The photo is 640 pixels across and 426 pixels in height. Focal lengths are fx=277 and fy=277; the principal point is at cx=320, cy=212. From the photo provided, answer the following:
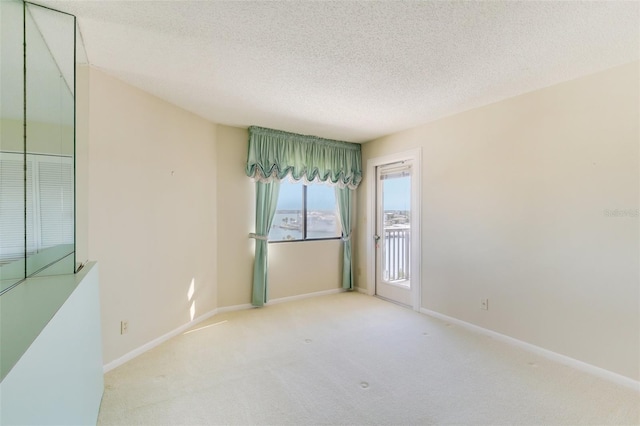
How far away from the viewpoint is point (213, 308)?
3.60 m

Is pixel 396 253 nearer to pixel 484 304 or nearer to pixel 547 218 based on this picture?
pixel 484 304

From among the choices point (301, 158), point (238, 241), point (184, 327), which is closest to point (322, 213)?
point (301, 158)

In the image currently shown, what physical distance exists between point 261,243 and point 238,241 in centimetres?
31

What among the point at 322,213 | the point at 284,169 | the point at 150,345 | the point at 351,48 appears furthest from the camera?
the point at 322,213

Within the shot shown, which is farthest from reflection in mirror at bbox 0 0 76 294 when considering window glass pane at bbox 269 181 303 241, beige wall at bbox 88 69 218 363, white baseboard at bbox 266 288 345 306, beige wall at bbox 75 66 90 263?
white baseboard at bbox 266 288 345 306

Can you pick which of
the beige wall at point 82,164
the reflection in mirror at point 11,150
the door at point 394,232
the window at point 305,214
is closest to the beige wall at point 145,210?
the beige wall at point 82,164

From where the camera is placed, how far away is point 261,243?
3852 mm

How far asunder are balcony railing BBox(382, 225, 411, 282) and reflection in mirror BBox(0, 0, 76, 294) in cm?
366

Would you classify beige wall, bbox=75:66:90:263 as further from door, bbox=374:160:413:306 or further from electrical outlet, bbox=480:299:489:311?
electrical outlet, bbox=480:299:489:311

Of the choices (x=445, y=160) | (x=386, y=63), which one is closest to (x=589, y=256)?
(x=445, y=160)

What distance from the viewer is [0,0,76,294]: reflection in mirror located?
1265 millimetres

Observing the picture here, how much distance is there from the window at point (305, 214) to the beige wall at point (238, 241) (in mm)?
204

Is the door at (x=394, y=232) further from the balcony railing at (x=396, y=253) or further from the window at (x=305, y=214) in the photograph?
the window at (x=305, y=214)

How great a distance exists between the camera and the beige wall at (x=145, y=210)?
90.4 inches
